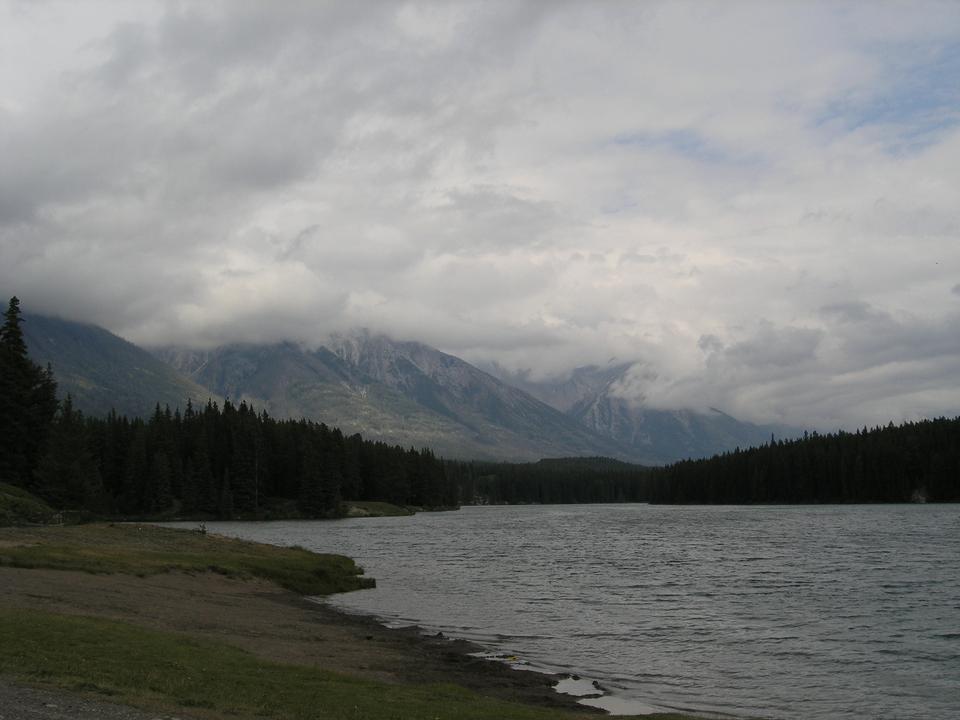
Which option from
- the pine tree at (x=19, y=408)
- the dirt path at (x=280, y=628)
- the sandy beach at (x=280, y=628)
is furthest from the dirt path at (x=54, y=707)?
the pine tree at (x=19, y=408)

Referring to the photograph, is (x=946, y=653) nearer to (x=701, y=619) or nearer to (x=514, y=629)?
(x=701, y=619)

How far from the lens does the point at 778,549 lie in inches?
3900

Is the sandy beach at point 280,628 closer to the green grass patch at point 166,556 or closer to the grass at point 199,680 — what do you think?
the green grass patch at point 166,556

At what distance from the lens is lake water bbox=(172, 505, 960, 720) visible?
1415 inches

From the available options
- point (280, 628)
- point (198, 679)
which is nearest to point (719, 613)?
point (280, 628)

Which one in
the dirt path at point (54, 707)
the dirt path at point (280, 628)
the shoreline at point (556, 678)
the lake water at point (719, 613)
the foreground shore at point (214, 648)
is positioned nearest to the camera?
the dirt path at point (54, 707)

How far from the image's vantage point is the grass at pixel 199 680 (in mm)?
23500

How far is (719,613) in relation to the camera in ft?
182

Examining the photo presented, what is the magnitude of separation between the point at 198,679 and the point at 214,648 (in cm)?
726

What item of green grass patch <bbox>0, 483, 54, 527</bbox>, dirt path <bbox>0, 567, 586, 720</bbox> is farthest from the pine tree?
dirt path <bbox>0, 567, 586, 720</bbox>

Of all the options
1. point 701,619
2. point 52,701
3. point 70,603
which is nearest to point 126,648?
point 52,701

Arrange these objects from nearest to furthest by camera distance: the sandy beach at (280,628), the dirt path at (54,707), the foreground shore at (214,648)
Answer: the dirt path at (54,707)
the foreground shore at (214,648)
the sandy beach at (280,628)

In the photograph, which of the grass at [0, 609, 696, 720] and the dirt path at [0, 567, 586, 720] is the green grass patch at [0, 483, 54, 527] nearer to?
the dirt path at [0, 567, 586, 720]

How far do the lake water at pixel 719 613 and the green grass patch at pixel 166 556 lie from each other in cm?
518
